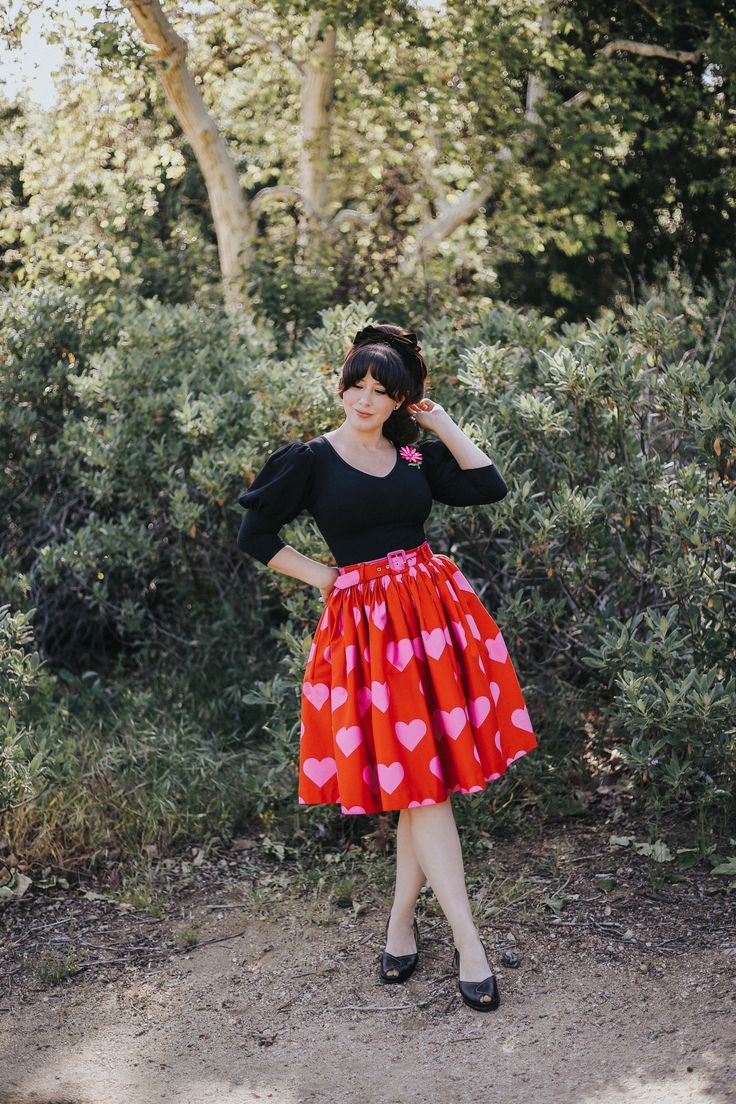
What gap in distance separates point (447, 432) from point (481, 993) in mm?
1551

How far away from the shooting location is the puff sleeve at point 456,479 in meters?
3.05

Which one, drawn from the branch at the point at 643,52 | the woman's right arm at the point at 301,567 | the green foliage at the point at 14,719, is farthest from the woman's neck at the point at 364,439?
the branch at the point at 643,52

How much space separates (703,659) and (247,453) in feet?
6.45

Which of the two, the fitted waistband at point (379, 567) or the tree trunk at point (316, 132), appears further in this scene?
the tree trunk at point (316, 132)

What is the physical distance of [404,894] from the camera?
3.12m

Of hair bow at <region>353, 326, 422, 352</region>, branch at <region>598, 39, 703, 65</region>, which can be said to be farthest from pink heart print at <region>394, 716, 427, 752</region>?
branch at <region>598, 39, 703, 65</region>

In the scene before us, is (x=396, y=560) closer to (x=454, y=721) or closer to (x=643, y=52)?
(x=454, y=721)

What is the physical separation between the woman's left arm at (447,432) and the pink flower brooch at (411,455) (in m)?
0.08

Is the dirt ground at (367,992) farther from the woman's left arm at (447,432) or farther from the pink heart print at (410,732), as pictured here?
the woman's left arm at (447,432)

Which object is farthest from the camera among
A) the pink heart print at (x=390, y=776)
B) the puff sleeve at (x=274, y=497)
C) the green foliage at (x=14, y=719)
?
the green foliage at (x=14, y=719)

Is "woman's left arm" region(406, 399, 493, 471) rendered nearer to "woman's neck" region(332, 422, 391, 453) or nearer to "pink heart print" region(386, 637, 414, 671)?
"woman's neck" region(332, 422, 391, 453)

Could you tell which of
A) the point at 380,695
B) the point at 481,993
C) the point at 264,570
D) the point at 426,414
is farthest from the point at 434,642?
the point at 264,570

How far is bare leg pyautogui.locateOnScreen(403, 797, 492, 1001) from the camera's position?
9.48 ft

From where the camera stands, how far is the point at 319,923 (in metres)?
3.45
